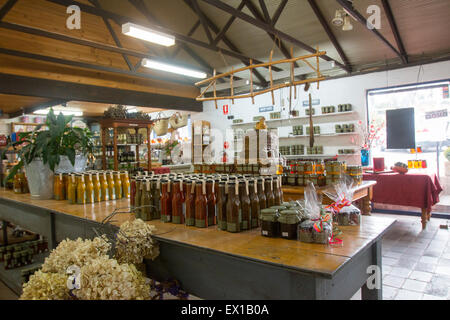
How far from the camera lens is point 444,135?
6688 millimetres

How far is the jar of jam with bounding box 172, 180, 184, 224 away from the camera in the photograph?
74.4 inches

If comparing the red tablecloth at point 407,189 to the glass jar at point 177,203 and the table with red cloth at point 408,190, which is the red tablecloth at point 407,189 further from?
the glass jar at point 177,203

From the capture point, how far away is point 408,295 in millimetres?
2773

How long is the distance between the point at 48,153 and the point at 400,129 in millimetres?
6901

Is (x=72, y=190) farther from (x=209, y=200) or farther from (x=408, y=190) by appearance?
(x=408, y=190)

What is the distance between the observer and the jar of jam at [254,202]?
5.66ft

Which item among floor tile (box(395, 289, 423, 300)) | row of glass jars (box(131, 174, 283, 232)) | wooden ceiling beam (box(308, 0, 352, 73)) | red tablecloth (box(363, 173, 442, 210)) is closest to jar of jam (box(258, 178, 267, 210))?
row of glass jars (box(131, 174, 283, 232))

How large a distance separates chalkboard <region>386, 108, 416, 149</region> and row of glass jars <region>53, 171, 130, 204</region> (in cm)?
630

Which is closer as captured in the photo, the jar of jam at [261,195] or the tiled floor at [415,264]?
the jar of jam at [261,195]

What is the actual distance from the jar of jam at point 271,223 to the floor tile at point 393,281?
2132 mm

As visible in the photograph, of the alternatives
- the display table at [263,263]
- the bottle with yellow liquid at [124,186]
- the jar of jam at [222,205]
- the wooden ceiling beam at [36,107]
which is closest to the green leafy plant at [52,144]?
the bottle with yellow liquid at [124,186]
